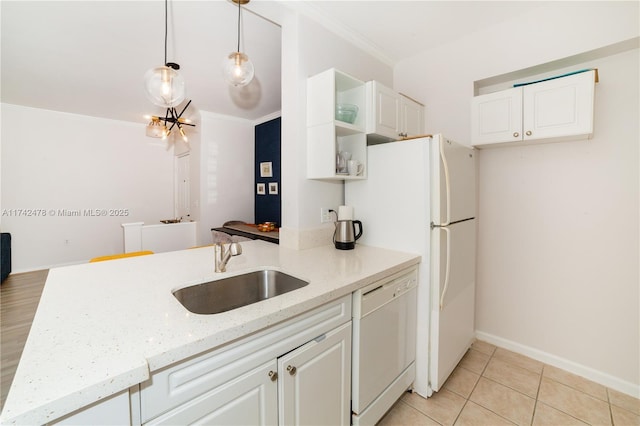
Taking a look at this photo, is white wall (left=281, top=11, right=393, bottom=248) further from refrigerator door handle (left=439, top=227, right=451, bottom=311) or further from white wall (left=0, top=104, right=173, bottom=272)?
white wall (left=0, top=104, right=173, bottom=272)

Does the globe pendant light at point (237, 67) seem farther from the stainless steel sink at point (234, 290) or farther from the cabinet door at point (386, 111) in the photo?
the stainless steel sink at point (234, 290)

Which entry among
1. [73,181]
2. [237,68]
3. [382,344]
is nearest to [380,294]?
[382,344]

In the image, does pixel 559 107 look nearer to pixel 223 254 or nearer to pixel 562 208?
pixel 562 208

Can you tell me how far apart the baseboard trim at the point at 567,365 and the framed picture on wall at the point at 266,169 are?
380cm

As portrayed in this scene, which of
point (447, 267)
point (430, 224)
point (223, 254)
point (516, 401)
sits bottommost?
point (516, 401)

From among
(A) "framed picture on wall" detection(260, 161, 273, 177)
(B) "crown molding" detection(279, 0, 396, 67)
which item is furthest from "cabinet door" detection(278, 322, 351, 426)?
(A) "framed picture on wall" detection(260, 161, 273, 177)

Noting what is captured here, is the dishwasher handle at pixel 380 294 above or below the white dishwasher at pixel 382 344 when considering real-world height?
above

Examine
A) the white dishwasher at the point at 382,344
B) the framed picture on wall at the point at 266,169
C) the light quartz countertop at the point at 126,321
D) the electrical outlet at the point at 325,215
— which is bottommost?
the white dishwasher at the point at 382,344

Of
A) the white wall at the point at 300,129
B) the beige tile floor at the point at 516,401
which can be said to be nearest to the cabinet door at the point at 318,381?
the beige tile floor at the point at 516,401

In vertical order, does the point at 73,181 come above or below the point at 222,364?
above

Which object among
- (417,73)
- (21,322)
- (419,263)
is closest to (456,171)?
(419,263)

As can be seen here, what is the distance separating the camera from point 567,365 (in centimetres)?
204

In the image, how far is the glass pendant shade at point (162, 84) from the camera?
159 cm

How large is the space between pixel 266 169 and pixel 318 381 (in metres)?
4.17
